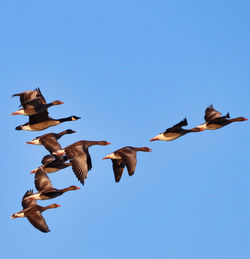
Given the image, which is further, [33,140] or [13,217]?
[33,140]

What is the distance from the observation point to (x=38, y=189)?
1208 inches

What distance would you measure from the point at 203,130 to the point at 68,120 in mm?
6014

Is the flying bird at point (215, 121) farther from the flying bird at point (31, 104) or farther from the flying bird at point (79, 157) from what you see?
the flying bird at point (31, 104)

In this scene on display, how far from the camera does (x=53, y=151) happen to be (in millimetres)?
31281

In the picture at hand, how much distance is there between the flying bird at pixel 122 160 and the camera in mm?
27106

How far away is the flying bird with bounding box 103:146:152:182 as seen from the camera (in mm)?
27106

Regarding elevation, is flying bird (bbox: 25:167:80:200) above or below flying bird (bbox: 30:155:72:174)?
below

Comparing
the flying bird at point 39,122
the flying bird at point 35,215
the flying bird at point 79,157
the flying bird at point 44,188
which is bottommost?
the flying bird at point 35,215

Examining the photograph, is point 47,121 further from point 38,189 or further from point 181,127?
point 181,127

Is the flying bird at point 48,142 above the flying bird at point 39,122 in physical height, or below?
below

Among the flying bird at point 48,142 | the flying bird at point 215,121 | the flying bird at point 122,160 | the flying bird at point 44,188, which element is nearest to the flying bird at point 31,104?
the flying bird at point 48,142

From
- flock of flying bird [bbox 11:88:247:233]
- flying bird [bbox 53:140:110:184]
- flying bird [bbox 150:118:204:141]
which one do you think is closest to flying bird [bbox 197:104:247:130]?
flock of flying bird [bbox 11:88:247:233]

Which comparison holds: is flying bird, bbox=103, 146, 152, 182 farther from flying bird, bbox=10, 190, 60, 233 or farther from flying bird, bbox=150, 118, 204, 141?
flying bird, bbox=10, 190, 60, 233

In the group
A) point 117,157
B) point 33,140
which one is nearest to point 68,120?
point 33,140
